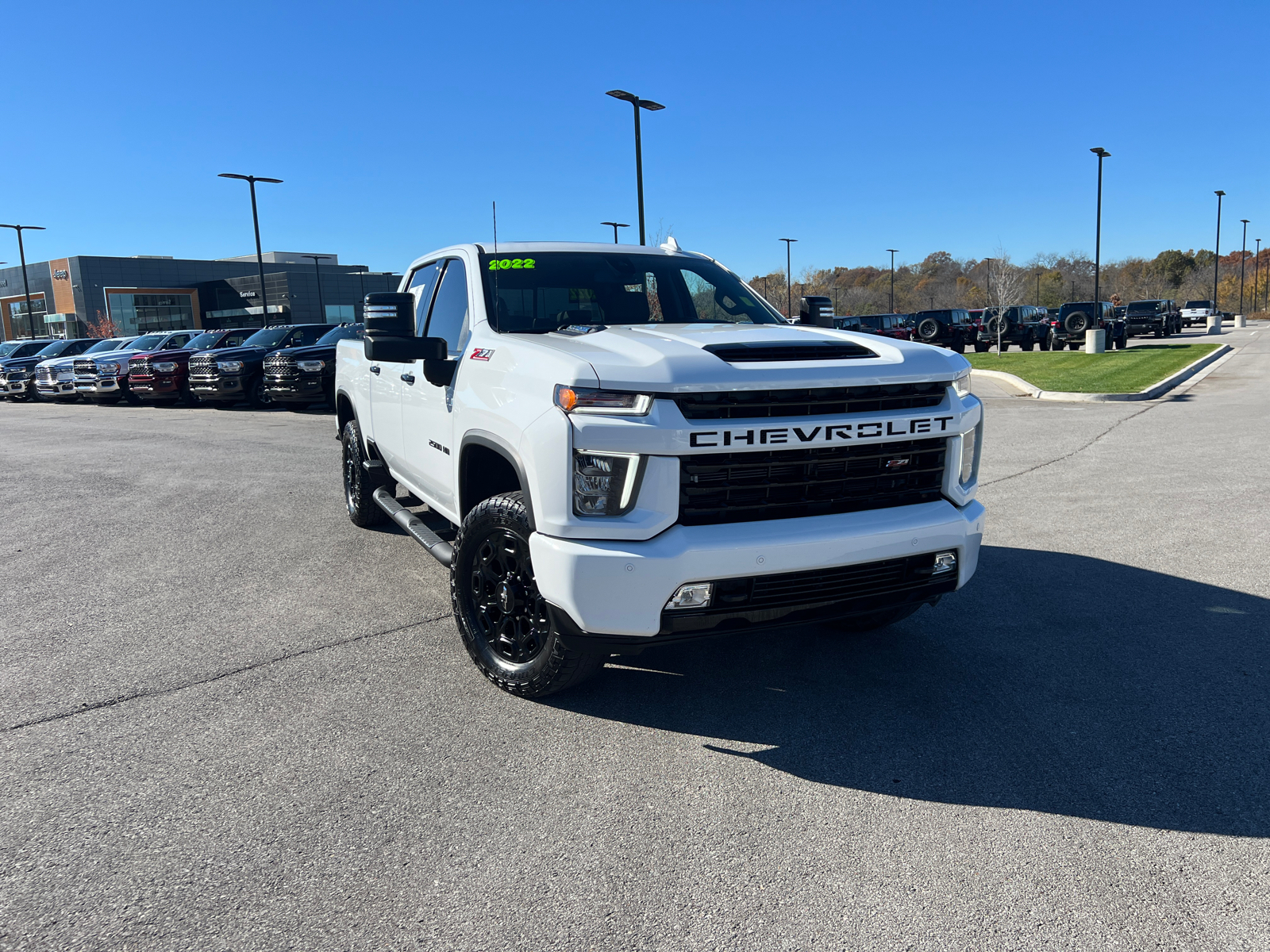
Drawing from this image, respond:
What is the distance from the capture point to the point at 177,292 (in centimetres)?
8456

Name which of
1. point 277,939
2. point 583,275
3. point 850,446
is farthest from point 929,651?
point 277,939

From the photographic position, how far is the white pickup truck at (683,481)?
3248mm

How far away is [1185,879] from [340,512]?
6793 millimetres

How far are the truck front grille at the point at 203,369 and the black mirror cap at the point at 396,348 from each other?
699 inches

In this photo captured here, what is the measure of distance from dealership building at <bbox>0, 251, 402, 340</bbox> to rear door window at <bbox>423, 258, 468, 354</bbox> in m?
75.3

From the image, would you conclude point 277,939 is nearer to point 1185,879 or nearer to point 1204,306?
point 1185,879

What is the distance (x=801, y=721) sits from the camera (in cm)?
369

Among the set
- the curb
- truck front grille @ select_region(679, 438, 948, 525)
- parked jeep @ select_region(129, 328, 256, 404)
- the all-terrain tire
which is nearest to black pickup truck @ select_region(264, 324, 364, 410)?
parked jeep @ select_region(129, 328, 256, 404)

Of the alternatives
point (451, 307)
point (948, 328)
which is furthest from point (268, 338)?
point (948, 328)

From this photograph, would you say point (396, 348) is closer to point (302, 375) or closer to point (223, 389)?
point (302, 375)

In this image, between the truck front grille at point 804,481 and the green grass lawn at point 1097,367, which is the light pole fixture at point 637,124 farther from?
the truck front grille at point 804,481

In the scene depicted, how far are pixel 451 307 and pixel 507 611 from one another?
1888 millimetres

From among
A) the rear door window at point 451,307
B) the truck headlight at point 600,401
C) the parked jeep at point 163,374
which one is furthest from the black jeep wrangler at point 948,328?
the truck headlight at point 600,401

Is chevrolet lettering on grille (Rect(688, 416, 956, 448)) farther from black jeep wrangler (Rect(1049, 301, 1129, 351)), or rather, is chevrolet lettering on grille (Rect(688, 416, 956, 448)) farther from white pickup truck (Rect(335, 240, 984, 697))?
black jeep wrangler (Rect(1049, 301, 1129, 351))
